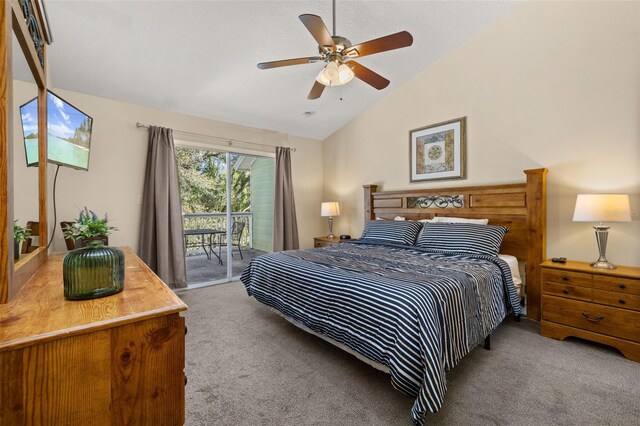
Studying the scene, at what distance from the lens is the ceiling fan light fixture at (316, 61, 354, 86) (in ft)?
7.45

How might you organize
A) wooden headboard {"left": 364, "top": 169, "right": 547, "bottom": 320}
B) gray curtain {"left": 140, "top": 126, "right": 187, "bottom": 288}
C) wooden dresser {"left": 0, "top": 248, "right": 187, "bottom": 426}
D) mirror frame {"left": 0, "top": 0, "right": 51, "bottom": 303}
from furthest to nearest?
gray curtain {"left": 140, "top": 126, "right": 187, "bottom": 288} → wooden headboard {"left": 364, "top": 169, "right": 547, "bottom": 320} → mirror frame {"left": 0, "top": 0, "right": 51, "bottom": 303} → wooden dresser {"left": 0, "top": 248, "right": 187, "bottom": 426}

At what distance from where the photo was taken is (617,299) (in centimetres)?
227

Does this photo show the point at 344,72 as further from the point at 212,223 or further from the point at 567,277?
the point at 212,223

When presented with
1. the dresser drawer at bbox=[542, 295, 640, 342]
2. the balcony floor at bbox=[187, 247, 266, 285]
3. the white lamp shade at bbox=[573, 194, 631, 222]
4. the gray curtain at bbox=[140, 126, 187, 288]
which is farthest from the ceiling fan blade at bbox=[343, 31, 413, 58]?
the balcony floor at bbox=[187, 247, 266, 285]

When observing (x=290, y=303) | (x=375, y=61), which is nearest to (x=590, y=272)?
(x=290, y=303)

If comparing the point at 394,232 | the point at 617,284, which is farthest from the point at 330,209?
the point at 617,284

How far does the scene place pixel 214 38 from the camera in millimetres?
2865

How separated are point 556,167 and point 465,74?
59.9 inches

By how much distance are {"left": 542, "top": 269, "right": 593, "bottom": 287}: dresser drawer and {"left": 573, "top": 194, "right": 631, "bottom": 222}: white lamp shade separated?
47 centimetres

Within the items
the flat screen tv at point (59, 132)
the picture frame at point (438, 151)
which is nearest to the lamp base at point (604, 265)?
the picture frame at point (438, 151)

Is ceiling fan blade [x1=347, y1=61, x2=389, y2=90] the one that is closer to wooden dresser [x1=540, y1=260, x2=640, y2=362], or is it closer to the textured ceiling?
the textured ceiling

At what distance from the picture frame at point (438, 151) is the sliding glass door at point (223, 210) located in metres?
2.45

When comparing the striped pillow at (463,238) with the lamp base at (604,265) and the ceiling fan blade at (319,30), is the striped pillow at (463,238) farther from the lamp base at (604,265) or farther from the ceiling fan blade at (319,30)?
the ceiling fan blade at (319,30)

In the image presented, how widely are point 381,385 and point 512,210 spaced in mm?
2409
